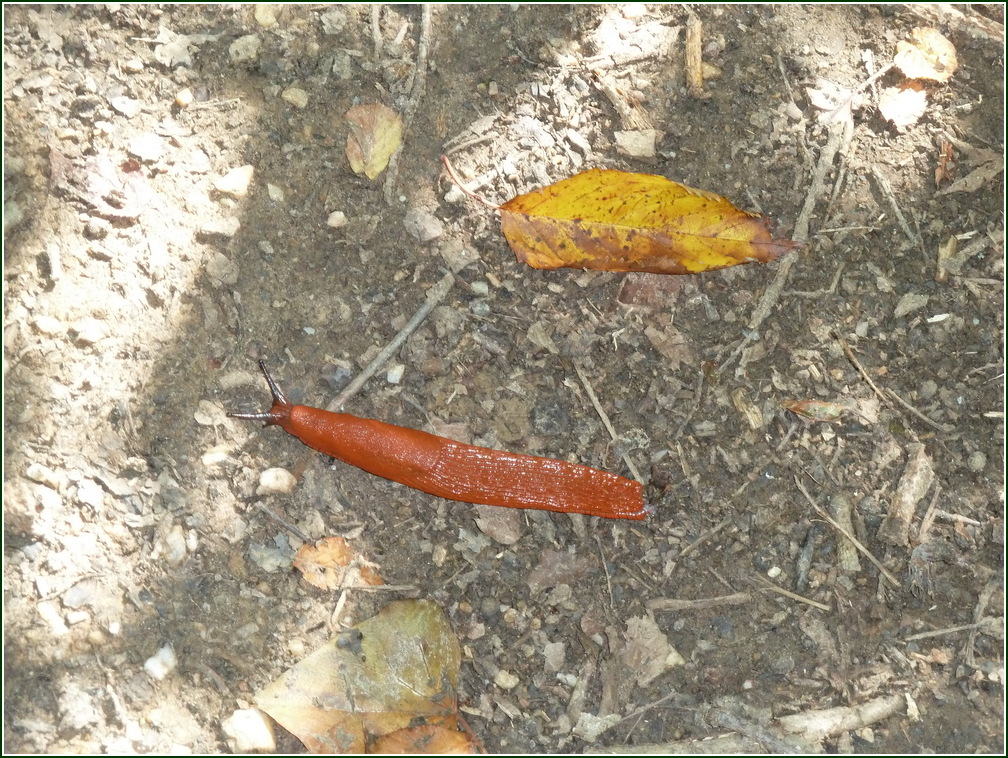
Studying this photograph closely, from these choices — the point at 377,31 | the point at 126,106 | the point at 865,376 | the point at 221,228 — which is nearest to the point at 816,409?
the point at 865,376

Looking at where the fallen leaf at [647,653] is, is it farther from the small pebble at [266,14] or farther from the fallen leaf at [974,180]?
the small pebble at [266,14]

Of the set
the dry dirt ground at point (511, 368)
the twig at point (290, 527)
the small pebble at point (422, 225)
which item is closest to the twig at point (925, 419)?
the dry dirt ground at point (511, 368)

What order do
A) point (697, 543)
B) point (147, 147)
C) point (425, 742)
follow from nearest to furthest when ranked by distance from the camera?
1. point (425, 742)
2. point (697, 543)
3. point (147, 147)

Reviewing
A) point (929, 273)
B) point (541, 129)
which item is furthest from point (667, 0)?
point (929, 273)

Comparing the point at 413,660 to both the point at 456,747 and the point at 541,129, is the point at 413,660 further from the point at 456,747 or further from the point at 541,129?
the point at 541,129

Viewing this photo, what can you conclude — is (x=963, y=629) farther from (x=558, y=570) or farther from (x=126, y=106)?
(x=126, y=106)

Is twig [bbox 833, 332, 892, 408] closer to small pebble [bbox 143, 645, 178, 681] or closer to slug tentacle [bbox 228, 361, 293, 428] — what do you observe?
slug tentacle [bbox 228, 361, 293, 428]
